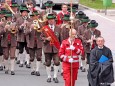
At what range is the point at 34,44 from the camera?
1498 cm

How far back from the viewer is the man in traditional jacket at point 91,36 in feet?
46.5

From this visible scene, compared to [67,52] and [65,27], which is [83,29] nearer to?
[65,27]

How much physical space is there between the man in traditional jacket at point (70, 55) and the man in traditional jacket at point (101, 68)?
3.64 ft

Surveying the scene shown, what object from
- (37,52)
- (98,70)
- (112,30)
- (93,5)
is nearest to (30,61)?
(37,52)

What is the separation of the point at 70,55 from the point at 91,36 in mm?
Answer: 2887

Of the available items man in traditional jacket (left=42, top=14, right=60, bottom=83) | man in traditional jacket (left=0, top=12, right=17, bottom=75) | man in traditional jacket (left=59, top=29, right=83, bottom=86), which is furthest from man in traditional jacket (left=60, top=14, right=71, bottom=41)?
man in traditional jacket (left=59, top=29, right=83, bottom=86)

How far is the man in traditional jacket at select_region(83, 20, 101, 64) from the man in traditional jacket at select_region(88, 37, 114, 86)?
362 cm

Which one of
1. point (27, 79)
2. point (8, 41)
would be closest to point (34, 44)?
point (8, 41)

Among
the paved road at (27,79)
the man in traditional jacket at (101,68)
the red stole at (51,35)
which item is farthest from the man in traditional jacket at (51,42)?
the man in traditional jacket at (101,68)

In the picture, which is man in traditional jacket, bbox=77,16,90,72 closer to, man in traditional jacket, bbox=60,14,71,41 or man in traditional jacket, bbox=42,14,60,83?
man in traditional jacket, bbox=60,14,71,41

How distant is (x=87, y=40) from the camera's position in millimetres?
14594

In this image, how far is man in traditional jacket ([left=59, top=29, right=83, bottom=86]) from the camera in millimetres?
11547

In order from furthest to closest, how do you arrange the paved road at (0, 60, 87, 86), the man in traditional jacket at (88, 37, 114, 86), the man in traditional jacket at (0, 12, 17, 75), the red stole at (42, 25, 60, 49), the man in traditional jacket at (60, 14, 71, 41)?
the man in traditional jacket at (0, 12, 17, 75) < the man in traditional jacket at (60, 14, 71, 41) < the paved road at (0, 60, 87, 86) < the red stole at (42, 25, 60, 49) < the man in traditional jacket at (88, 37, 114, 86)

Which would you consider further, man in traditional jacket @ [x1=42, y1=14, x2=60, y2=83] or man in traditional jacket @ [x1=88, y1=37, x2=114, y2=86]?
man in traditional jacket @ [x1=42, y1=14, x2=60, y2=83]
